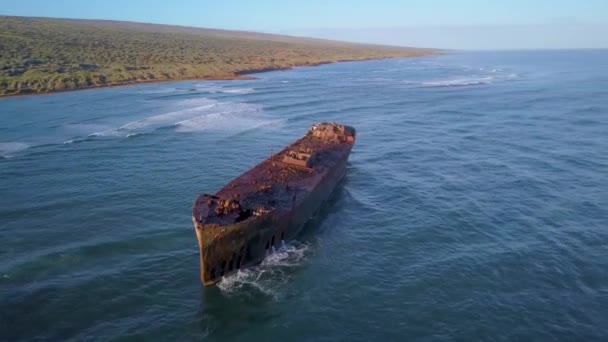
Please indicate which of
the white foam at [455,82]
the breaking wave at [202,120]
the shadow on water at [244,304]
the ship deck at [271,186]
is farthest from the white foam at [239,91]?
the shadow on water at [244,304]

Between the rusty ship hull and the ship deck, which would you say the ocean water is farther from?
the ship deck

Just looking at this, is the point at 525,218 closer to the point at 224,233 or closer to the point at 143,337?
the point at 224,233

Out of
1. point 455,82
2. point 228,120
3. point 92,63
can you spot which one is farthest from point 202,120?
point 455,82

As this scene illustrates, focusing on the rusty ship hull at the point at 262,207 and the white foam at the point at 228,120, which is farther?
the white foam at the point at 228,120

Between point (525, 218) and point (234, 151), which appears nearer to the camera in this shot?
point (525, 218)

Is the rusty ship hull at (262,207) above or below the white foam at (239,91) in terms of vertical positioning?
below

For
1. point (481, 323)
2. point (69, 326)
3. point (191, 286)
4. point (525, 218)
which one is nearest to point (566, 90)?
point (525, 218)

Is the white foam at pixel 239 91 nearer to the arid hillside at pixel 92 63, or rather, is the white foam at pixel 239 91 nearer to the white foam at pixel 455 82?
the arid hillside at pixel 92 63
